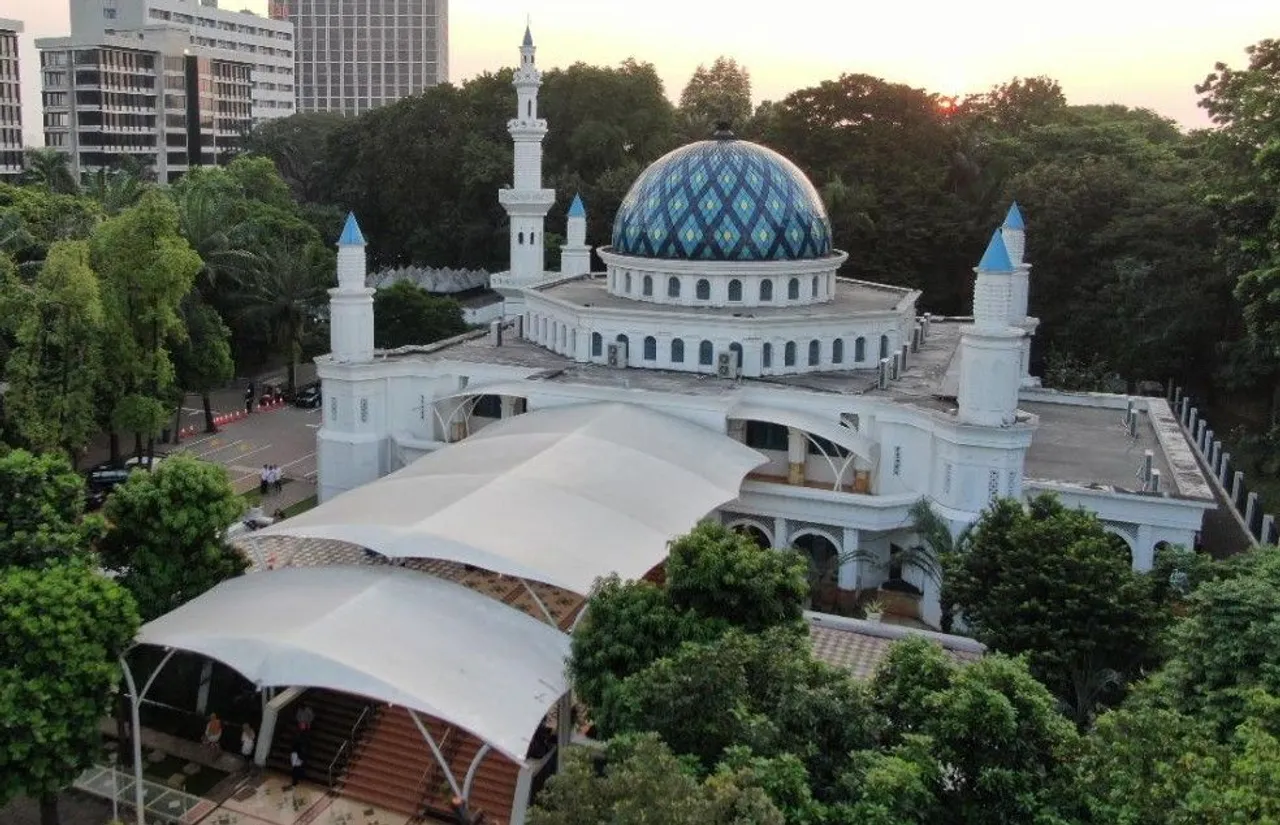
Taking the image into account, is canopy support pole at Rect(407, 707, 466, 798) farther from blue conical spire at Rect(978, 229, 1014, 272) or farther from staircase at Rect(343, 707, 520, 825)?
blue conical spire at Rect(978, 229, 1014, 272)

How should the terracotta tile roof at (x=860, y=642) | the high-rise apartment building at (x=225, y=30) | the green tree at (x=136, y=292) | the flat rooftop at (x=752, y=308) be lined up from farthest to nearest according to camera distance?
the high-rise apartment building at (x=225, y=30) < the green tree at (x=136, y=292) < the flat rooftop at (x=752, y=308) < the terracotta tile roof at (x=860, y=642)

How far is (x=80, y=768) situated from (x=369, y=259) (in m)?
53.0

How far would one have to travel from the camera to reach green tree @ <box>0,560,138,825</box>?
1560 centimetres

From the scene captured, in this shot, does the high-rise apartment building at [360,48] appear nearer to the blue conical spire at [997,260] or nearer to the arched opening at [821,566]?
the arched opening at [821,566]

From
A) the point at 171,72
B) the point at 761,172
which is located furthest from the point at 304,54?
the point at 761,172

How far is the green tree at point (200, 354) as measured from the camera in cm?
3866

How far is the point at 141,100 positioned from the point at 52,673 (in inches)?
3125

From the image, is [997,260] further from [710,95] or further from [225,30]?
[225,30]

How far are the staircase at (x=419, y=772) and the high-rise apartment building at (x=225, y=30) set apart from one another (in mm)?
81832

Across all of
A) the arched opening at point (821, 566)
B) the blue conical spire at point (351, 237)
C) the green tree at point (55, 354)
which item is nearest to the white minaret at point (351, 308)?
the blue conical spire at point (351, 237)

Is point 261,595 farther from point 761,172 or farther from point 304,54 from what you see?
point 304,54

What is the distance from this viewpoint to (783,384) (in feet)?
100

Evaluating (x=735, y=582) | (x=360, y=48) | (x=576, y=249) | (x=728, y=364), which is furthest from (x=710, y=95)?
(x=360, y=48)

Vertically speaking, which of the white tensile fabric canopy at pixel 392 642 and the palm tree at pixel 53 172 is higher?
the palm tree at pixel 53 172
